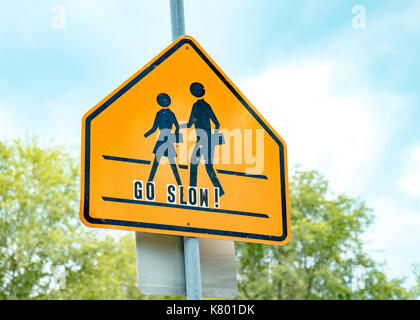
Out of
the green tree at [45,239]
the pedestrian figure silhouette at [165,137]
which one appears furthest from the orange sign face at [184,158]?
the green tree at [45,239]

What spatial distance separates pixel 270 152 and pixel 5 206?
75.1 ft

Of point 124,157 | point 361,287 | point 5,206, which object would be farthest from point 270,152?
point 361,287

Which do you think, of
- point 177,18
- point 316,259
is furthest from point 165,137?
point 316,259

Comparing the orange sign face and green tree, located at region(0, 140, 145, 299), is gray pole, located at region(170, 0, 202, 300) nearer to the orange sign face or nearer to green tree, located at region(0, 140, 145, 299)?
the orange sign face

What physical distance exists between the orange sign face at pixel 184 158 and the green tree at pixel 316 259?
2429 centimetres

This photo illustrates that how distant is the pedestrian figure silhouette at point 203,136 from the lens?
3.10 metres

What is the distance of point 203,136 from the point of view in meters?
3.17

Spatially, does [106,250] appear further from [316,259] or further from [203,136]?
[203,136]

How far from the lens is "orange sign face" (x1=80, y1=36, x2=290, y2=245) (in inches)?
116

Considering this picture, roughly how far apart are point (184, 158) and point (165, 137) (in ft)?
0.51

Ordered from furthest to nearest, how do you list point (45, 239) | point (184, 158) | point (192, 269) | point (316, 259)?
point (316, 259) → point (45, 239) → point (184, 158) → point (192, 269)

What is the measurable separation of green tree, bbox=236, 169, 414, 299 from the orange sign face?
24.3 meters

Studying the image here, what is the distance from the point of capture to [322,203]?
3011 centimetres

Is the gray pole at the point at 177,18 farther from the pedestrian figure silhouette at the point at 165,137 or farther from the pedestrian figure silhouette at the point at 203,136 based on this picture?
the pedestrian figure silhouette at the point at 165,137
